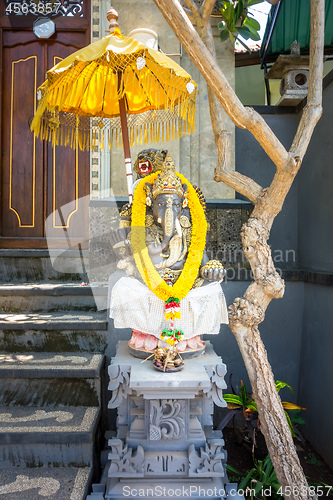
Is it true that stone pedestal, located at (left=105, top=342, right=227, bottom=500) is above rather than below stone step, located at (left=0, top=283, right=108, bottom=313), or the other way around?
below

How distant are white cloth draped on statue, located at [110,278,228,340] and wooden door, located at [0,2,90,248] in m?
2.48

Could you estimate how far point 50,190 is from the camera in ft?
16.9

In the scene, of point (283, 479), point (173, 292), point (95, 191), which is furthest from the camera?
point (95, 191)

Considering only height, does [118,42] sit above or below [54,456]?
above

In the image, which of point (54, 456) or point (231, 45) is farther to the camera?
point (231, 45)

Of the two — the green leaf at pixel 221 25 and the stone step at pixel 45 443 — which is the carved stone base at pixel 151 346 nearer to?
the stone step at pixel 45 443

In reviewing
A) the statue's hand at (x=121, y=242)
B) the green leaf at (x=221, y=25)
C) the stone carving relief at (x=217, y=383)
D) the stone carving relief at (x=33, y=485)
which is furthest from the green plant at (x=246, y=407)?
the green leaf at (x=221, y=25)

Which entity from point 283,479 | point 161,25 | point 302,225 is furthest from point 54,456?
point 161,25

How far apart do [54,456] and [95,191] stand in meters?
3.18

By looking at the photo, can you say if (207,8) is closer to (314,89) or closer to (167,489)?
(314,89)

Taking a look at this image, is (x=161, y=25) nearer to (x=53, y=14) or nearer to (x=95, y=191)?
(x=53, y=14)

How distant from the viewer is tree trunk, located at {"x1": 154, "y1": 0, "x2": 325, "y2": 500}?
245 centimetres

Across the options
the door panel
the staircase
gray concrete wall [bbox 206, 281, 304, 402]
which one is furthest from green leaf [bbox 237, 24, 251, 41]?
the staircase

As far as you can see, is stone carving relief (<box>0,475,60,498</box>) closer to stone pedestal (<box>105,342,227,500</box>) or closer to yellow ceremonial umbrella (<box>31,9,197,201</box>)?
stone pedestal (<box>105,342,227,500</box>)
